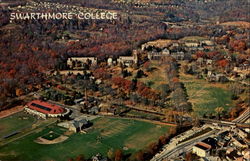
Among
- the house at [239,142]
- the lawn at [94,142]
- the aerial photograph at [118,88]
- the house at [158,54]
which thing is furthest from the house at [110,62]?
the house at [239,142]

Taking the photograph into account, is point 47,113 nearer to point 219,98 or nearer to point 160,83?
point 160,83

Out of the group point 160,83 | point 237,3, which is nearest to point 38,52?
point 160,83

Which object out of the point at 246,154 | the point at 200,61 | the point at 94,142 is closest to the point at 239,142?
the point at 246,154

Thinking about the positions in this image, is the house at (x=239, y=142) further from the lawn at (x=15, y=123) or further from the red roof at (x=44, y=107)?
the lawn at (x=15, y=123)

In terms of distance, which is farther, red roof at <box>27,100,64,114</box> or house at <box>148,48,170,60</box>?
house at <box>148,48,170,60</box>

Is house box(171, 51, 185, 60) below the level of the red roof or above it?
above

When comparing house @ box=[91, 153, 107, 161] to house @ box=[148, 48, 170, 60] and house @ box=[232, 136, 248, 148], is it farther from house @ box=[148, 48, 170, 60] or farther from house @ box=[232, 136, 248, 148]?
house @ box=[148, 48, 170, 60]

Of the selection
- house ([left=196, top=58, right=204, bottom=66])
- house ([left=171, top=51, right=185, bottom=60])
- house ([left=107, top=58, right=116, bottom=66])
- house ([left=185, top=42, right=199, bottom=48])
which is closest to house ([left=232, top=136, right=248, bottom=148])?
house ([left=196, top=58, right=204, bottom=66])
